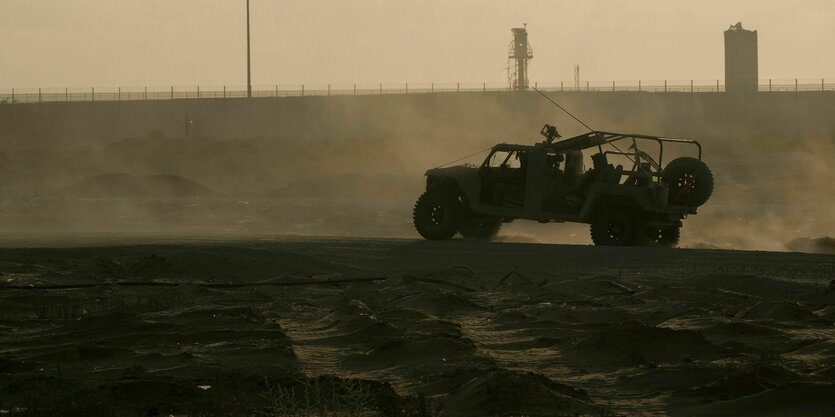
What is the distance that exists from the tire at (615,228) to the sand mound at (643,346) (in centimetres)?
1265

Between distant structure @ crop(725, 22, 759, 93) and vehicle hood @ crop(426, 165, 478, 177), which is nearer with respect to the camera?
vehicle hood @ crop(426, 165, 478, 177)

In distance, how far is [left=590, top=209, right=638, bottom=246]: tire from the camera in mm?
24938

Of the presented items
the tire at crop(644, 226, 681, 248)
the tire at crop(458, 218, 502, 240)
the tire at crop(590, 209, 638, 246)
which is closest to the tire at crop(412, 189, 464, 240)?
the tire at crop(458, 218, 502, 240)

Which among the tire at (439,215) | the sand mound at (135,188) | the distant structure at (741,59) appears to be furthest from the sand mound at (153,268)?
the distant structure at (741,59)

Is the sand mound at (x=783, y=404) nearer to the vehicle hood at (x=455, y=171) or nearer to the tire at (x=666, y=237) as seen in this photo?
the tire at (x=666, y=237)

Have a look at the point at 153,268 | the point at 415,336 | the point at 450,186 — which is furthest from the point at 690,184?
the point at 415,336

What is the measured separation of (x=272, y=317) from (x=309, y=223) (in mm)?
28218

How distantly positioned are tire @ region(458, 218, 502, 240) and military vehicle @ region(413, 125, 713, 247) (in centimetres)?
54

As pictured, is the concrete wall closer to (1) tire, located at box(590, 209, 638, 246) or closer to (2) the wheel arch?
(2) the wheel arch

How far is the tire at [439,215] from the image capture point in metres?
26.5

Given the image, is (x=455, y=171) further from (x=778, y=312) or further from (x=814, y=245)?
(x=778, y=312)

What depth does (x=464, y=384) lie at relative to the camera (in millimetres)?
10086

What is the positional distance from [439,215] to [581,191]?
283 centimetres

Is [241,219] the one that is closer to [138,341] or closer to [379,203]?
[379,203]
